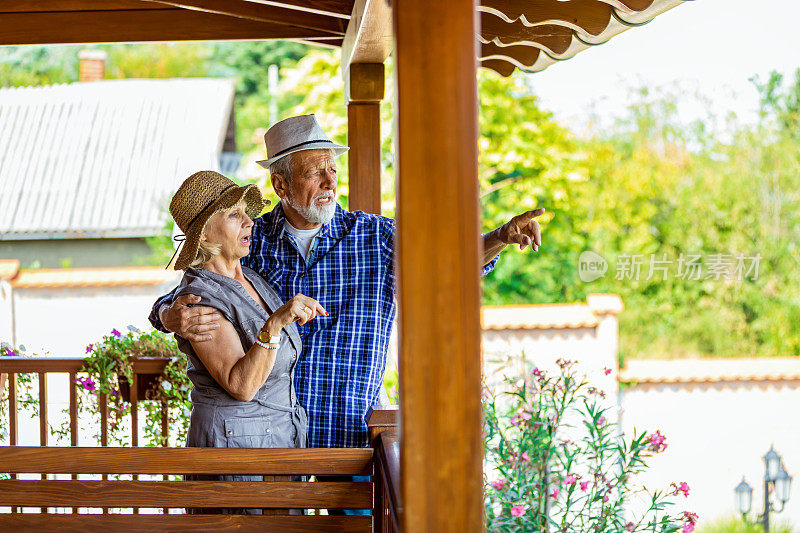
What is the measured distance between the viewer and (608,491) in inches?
102

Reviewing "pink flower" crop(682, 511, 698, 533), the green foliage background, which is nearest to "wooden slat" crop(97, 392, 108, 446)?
"pink flower" crop(682, 511, 698, 533)

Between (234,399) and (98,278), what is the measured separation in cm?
775

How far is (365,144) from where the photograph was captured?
3.21 m

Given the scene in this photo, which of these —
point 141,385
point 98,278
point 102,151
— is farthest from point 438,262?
point 102,151

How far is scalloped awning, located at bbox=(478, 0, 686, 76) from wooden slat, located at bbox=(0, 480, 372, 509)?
115cm

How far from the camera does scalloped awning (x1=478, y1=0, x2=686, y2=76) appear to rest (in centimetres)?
214

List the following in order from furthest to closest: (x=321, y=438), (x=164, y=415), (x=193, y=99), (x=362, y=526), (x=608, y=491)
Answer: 1. (x=193, y=99)
2. (x=164, y=415)
3. (x=608, y=491)
4. (x=321, y=438)
5. (x=362, y=526)

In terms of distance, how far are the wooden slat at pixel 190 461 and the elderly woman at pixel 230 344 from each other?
0.11 metres

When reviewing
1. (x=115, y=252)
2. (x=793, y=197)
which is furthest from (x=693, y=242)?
(x=115, y=252)

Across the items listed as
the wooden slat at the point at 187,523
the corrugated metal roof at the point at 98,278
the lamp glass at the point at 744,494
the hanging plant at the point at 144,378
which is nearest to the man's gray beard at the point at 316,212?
the wooden slat at the point at 187,523

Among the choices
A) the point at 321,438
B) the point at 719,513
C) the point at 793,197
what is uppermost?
the point at 793,197

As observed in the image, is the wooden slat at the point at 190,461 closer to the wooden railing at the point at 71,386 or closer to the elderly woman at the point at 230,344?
the elderly woman at the point at 230,344

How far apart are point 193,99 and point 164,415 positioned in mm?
12030

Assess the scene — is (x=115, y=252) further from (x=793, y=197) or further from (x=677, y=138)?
(x=793, y=197)
